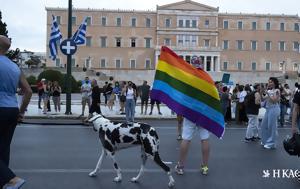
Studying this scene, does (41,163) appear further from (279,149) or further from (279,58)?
(279,58)

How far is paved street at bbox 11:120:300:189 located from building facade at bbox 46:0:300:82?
81114mm

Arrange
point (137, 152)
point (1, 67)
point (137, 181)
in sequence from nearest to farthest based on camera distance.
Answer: point (1, 67) < point (137, 181) < point (137, 152)

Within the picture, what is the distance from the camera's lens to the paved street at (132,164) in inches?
286

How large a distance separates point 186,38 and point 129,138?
8909cm

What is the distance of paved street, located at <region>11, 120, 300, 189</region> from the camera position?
7.27 m

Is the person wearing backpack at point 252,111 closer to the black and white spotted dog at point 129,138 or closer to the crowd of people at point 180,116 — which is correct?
the crowd of people at point 180,116

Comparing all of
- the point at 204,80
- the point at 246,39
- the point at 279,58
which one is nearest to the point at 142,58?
the point at 246,39

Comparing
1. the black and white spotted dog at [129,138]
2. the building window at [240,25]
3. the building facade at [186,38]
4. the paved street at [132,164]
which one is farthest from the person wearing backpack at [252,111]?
the building window at [240,25]

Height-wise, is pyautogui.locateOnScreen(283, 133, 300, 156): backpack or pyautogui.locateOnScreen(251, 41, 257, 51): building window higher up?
pyautogui.locateOnScreen(251, 41, 257, 51): building window

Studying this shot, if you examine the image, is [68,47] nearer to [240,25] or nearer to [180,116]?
[180,116]

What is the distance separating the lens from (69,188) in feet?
22.5

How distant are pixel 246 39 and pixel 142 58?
68.1 feet

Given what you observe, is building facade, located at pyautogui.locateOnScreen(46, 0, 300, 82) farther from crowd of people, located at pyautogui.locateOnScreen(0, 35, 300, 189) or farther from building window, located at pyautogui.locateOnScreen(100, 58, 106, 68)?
crowd of people, located at pyautogui.locateOnScreen(0, 35, 300, 189)

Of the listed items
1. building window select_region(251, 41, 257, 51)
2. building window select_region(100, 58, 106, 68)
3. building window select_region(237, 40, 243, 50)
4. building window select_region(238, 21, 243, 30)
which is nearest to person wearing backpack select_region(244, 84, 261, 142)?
building window select_region(100, 58, 106, 68)
